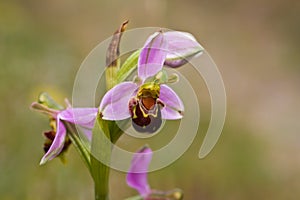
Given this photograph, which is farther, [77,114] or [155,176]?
[155,176]

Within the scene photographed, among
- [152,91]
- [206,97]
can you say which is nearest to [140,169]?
[152,91]

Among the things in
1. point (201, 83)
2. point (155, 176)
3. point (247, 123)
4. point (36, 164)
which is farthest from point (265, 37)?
point (36, 164)

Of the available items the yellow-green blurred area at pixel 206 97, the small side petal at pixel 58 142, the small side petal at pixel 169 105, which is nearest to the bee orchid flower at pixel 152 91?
the small side petal at pixel 169 105

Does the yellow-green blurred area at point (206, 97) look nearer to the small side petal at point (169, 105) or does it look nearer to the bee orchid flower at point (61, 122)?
the bee orchid flower at point (61, 122)

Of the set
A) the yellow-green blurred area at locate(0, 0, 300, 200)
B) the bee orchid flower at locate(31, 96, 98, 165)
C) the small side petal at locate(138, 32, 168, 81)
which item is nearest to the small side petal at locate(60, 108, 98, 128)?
the bee orchid flower at locate(31, 96, 98, 165)

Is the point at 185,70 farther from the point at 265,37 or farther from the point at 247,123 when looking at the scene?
the point at 265,37

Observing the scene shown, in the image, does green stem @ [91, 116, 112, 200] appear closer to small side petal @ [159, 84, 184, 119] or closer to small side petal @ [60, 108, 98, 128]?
small side petal @ [60, 108, 98, 128]

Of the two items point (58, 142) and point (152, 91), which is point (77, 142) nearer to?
point (58, 142)
